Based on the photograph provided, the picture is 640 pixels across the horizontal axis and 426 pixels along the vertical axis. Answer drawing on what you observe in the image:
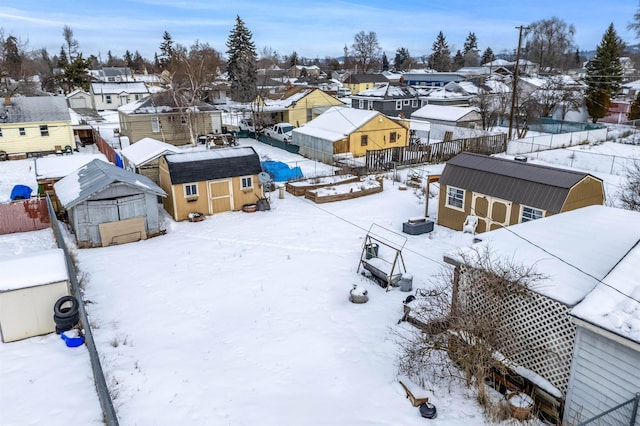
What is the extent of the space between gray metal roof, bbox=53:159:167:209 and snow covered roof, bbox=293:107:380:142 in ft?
54.2

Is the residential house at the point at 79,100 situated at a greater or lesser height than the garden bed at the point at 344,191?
greater

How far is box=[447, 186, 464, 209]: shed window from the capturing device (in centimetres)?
1953

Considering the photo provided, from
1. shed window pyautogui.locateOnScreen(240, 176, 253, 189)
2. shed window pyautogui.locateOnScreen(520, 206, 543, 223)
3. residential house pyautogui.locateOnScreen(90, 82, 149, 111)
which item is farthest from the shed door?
residential house pyautogui.locateOnScreen(90, 82, 149, 111)

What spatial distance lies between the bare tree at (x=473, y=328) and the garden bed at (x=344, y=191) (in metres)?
13.8

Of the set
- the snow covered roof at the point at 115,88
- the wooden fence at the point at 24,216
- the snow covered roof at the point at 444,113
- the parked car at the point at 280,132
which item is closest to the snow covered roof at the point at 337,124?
the parked car at the point at 280,132

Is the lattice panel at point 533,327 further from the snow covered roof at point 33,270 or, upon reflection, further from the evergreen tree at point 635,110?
the evergreen tree at point 635,110

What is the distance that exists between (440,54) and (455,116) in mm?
99826

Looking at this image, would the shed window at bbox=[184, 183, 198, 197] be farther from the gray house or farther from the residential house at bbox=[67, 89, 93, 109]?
the residential house at bbox=[67, 89, 93, 109]

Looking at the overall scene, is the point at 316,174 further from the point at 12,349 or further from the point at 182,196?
the point at 12,349

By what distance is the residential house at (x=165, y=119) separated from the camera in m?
39.2

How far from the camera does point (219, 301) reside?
14.0m

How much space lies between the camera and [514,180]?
1766 cm

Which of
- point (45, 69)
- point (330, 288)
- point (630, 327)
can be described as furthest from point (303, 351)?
point (45, 69)

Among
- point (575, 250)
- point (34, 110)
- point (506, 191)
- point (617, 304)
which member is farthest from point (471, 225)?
point (34, 110)
